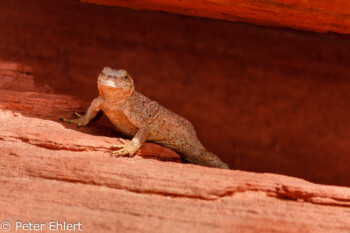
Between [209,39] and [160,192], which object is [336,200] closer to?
[160,192]

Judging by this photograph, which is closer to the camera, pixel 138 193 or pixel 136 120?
pixel 138 193

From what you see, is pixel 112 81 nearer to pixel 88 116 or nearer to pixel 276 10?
pixel 88 116

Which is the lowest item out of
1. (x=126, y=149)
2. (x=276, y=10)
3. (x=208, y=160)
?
(x=208, y=160)

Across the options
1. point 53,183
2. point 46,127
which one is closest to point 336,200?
point 53,183

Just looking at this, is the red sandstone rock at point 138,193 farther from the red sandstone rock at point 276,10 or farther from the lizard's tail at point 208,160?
the red sandstone rock at point 276,10

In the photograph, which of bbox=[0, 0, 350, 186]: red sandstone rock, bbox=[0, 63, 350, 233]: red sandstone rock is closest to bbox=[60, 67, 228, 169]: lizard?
bbox=[0, 63, 350, 233]: red sandstone rock

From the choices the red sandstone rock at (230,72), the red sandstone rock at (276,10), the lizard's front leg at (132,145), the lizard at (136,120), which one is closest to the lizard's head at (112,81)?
the lizard at (136,120)

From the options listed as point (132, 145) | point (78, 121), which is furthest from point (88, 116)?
point (132, 145)

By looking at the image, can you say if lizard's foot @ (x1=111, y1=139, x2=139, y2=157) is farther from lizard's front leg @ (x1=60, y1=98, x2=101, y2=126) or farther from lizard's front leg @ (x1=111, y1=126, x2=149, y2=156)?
lizard's front leg @ (x1=60, y1=98, x2=101, y2=126)
